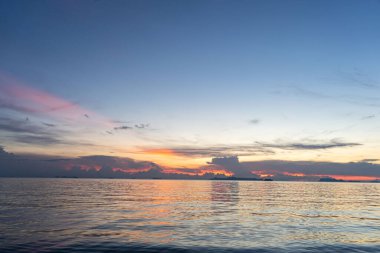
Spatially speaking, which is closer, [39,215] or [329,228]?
[329,228]

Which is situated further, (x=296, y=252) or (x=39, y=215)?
(x=39, y=215)

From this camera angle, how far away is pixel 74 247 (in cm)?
2586

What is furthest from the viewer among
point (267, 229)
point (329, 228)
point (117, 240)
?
point (329, 228)

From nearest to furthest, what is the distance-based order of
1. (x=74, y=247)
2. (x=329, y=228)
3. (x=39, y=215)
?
(x=74, y=247) < (x=329, y=228) < (x=39, y=215)

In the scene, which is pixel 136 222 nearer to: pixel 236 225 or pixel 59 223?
pixel 59 223

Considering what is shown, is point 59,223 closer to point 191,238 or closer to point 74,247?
point 74,247

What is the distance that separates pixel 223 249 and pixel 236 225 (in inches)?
504

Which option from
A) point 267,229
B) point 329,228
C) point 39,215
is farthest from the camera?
point 39,215

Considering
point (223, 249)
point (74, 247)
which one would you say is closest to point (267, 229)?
point (223, 249)

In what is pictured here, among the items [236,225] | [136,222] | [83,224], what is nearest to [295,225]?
[236,225]

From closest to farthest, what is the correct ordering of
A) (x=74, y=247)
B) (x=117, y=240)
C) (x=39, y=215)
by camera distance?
(x=74, y=247), (x=117, y=240), (x=39, y=215)

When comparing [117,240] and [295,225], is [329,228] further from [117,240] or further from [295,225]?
[117,240]

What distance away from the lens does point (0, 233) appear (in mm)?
30453

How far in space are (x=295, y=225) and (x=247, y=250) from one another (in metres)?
16.1
